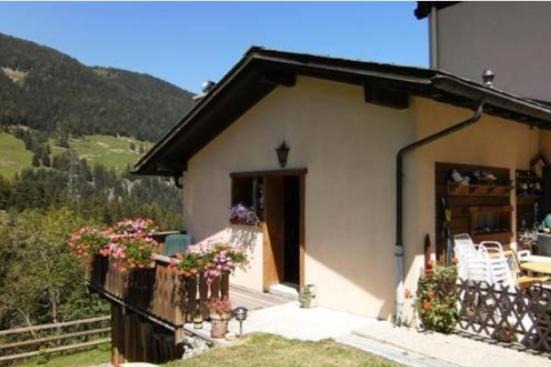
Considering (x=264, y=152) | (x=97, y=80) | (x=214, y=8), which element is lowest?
(x=264, y=152)

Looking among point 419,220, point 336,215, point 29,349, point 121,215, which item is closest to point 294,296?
point 336,215

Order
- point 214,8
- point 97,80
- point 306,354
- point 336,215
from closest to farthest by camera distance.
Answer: point 306,354 → point 336,215 → point 214,8 → point 97,80

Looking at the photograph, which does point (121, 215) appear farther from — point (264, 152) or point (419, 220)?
point (419, 220)

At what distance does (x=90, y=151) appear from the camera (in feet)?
313

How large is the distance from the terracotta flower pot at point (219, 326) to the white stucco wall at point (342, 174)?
2.21 metres

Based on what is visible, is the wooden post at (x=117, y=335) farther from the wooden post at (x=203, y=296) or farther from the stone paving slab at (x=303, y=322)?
the stone paving slab at (x=303, y=322)

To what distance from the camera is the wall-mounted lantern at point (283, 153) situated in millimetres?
9547


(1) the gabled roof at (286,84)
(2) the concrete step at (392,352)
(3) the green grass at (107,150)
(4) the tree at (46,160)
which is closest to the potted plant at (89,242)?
(1) the gabled roof at (286,84)

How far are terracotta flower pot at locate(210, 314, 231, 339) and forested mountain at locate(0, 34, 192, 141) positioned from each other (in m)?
97.4

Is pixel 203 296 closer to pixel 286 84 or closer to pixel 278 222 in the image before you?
pixel 278 222

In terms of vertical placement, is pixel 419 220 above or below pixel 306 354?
above

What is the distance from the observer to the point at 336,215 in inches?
335

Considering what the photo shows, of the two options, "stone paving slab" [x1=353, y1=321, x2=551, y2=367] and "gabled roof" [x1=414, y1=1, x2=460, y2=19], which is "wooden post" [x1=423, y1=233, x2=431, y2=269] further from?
"gabled roof" [x1=414, y1=1, x2=460, y2=19]

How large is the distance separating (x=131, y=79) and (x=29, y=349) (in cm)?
11937
